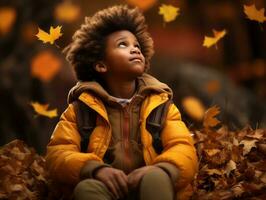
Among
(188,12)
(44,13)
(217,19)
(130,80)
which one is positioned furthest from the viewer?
(188,12)

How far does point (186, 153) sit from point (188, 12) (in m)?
10.6

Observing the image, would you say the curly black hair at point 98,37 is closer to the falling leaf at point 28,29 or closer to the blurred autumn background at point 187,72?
the blurred autumn background at point 187,72

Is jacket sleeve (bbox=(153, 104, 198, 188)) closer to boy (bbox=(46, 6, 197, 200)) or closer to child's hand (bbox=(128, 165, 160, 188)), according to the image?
boy (bbox=(46, 6, 197, 200))

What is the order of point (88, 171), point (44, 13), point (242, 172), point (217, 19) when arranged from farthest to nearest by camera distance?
point (217, 19)
point (44, 13)
point (242, 172)
point (88, 171)

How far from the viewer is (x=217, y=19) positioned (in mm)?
12758

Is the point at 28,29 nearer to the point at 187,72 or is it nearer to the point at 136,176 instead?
the point at 187,72

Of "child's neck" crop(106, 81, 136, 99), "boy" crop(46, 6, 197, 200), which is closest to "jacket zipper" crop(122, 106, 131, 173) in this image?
"boy" crop(46, 6, 197, 200)

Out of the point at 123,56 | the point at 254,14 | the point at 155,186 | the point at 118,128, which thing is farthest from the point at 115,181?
the point at 254,14

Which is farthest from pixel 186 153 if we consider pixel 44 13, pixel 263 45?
pixel 263 45

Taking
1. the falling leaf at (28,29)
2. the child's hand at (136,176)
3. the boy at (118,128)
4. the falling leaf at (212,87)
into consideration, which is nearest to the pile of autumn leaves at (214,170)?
the boy at (118,128)

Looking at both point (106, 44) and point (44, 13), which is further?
point (44, 13)

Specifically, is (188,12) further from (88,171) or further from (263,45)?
(88,171)

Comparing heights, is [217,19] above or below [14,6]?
below

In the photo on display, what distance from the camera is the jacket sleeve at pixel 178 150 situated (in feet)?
11.1
